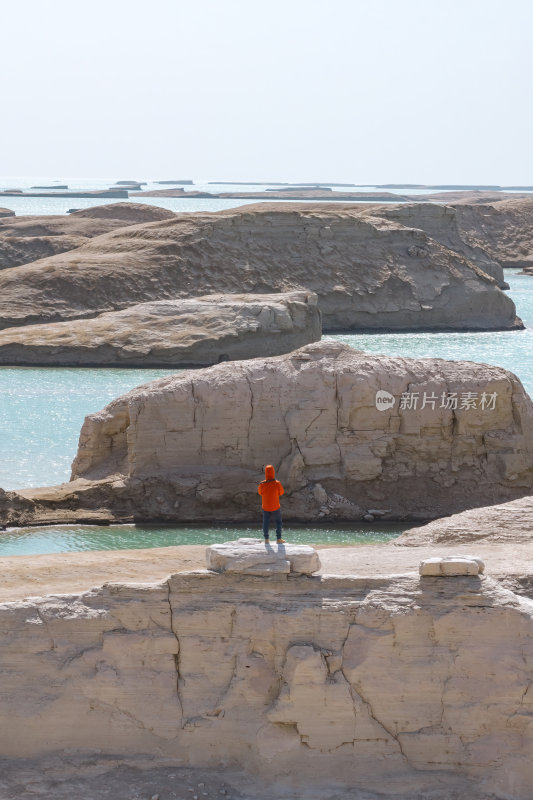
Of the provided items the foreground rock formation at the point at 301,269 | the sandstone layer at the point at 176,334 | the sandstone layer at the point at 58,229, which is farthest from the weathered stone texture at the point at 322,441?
the sandstone layer at the point at 58,229

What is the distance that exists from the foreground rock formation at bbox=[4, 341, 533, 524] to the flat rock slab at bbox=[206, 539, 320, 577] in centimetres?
924

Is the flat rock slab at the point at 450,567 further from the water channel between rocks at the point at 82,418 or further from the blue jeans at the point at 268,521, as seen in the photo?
the water channel between rocks at the point at 82,418

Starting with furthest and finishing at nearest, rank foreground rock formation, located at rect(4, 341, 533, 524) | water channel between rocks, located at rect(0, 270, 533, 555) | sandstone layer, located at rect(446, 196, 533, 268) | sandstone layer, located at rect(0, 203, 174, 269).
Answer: sandstone layer, located at rect(446, 196, 533, 268) < sandstone layer, located at rect(0, 203, 174, 269) < foreground rock formation, located at rect(4, 341, 533, 524) < water channel between rocks, located at rect(0, 270, 533, 555)

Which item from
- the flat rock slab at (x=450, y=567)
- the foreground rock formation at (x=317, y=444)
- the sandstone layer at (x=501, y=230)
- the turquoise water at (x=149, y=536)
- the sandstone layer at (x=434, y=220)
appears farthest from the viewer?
the sandstone layer at (x=501, y=230)

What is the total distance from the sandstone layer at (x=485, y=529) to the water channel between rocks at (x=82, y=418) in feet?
10.8

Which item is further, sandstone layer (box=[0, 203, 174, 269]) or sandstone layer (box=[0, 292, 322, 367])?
sandstone layer (box=[0, 203, 174, 269])

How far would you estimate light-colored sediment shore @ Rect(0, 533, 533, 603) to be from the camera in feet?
34.7

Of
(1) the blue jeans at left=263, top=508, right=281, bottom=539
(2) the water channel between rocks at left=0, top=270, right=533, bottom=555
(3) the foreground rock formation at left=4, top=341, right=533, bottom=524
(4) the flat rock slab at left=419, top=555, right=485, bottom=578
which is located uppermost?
(4) the flat rock slab at left=419, top=555, right=485, bottom=578

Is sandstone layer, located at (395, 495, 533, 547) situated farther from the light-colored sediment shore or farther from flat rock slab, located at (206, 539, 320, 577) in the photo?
flat rock slab, located at (206, 539, 320, 577)

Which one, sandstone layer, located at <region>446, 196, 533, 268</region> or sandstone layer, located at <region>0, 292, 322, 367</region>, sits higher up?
sandstone layer, located at <region>446, 196, 533, 268</region>

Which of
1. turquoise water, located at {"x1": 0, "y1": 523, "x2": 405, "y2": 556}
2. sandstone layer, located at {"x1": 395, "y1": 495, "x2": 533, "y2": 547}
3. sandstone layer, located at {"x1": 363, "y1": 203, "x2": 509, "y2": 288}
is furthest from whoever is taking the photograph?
sandstone layer, located at {"x1": 363, "y1": 203, "x2": 509, "y2": 288}

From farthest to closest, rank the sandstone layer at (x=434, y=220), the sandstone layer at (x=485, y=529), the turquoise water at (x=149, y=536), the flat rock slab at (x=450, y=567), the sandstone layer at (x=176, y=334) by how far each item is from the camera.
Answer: the sandstone layer at (x=434, y=220) < the sandstone layer at (x=176, y=334) < the turquoise water at (x=149, y=536) < the sandstone layer at (x=485, y=529) < the flat rock slab at (x=450, y=567)

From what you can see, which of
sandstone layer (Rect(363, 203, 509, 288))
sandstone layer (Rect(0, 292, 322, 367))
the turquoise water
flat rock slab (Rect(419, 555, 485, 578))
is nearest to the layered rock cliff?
sandstone layer (Rect(363, 203, 509, 288))

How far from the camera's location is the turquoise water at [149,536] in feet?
56.8
